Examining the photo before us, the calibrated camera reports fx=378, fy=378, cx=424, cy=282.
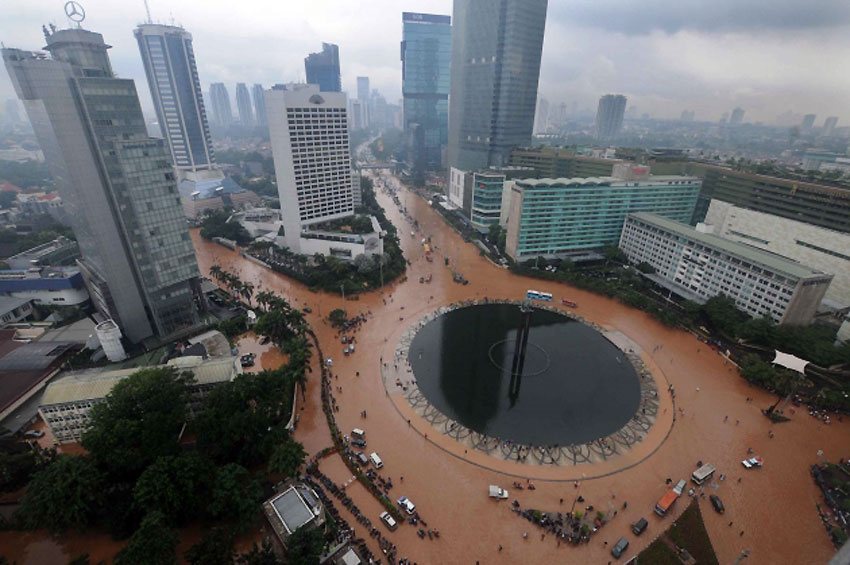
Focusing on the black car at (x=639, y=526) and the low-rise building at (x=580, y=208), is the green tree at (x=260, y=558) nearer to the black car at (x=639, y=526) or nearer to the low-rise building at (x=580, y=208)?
the black car at (x=639, y=526)

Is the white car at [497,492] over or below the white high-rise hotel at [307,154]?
below

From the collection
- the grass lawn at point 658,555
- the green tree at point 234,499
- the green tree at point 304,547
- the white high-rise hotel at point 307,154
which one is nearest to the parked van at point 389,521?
the green tree at point 304,547

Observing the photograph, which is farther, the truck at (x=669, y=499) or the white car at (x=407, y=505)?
the truck at (x=669, y=499)

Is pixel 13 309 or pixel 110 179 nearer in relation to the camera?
pixel 110 179

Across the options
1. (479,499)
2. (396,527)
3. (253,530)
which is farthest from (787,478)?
(253,530)

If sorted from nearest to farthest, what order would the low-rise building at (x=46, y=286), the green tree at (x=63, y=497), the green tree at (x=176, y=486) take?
the green tree at (x=63, y=497) → the green tree at (x=176, y=486) → the low-rise building at (x=46, y=286)

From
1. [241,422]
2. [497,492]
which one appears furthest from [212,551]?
[497,492]

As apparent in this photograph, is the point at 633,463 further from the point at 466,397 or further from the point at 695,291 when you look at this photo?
the point at 695,291

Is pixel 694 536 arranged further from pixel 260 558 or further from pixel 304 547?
pixel 260 558

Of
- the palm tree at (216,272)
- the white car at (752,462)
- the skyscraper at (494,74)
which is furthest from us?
the skyscraper at (494,74)
